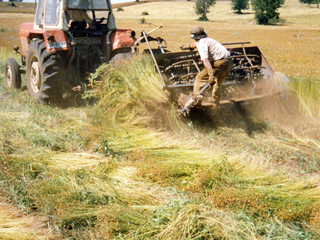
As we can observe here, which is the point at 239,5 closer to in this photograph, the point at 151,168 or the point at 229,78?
the point at 229,78

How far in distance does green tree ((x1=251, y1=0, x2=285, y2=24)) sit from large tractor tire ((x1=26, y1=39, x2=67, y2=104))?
4339 cm

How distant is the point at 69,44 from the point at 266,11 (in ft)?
147

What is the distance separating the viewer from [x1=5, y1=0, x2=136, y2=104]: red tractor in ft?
20.9

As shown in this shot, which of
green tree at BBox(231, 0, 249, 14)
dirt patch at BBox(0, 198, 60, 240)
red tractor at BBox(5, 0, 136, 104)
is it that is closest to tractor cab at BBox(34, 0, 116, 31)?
red tractor at BBox(5, 0, 136, 104)

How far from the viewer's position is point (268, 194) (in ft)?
11.0

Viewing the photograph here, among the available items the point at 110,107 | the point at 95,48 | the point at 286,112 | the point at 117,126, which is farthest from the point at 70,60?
the point at 286,112

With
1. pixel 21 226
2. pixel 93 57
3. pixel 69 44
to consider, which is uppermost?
pixel 69 44

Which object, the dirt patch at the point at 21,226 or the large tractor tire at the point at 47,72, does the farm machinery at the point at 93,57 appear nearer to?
the large tractor tire at the point at 47,72

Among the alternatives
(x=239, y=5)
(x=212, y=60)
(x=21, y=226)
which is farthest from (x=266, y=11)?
(x=21, y=226)

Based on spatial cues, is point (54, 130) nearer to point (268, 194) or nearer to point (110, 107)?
point (110, 107)

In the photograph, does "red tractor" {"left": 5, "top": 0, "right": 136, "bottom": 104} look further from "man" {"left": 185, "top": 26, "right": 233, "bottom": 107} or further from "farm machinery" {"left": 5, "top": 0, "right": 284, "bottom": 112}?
"man" {"left": 185, "top": 26, "right": 233, "bottom": 107}

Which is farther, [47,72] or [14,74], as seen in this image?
[14,74]

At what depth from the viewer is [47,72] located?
6.35 metres

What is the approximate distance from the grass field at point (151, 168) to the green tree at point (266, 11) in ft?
140
